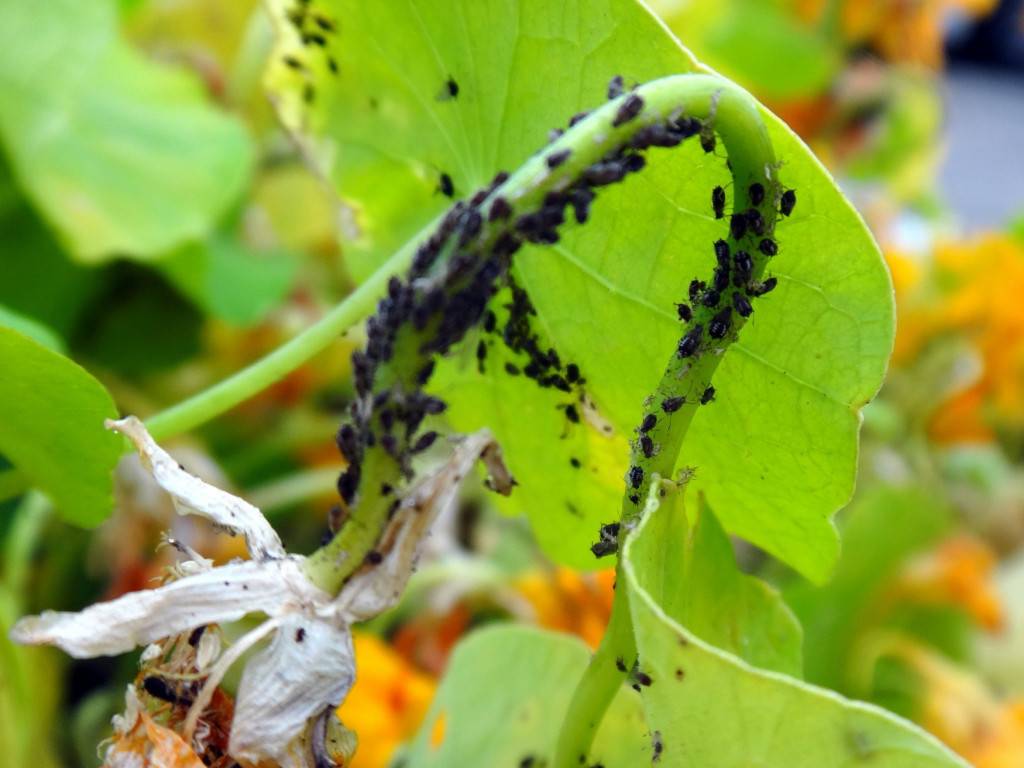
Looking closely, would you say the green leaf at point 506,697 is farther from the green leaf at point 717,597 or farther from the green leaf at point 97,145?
the green leaf at point 97,145

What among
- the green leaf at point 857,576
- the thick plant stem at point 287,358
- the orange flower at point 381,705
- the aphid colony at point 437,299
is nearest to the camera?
the aphid colony at point 437,299

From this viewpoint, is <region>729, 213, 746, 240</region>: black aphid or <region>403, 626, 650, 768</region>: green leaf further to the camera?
<region>403, 626, 650, 768</region>: green leaf

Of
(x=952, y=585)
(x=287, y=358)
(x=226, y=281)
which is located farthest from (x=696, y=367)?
(x=952, y=585)

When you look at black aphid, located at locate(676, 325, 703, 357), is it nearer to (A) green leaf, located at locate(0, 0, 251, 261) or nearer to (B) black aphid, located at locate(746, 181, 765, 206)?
(B) black aphid, located at locate(746, 181, 765, 206)

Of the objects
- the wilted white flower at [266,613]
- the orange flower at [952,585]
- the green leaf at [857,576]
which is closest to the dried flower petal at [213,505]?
the wilted white flower at [266,613]

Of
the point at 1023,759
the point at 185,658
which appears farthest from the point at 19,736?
the point at 1023,759

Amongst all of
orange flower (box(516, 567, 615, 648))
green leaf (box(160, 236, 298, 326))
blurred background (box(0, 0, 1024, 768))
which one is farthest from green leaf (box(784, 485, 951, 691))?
green leaf (box(160, 236, 298, 326))

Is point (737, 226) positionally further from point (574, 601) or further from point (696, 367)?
point (574, 601)

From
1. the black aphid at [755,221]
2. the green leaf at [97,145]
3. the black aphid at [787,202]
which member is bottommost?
the green leaf at [97,145]
